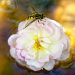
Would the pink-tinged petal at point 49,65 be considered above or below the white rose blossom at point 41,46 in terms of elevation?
below

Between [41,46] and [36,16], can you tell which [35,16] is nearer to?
[36,16]

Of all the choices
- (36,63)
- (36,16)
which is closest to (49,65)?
(36,63)

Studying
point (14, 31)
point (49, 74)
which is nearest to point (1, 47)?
point (14, 31)

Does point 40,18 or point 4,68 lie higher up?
point 40,18

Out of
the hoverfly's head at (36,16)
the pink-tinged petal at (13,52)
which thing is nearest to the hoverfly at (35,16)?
the hoverfly's head at (36,16)

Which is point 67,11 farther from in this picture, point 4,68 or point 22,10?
point 4,68

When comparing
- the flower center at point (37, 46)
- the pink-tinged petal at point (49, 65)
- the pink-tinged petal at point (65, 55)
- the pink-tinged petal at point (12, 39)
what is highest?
the pink-tinged petal at point (12, 39)

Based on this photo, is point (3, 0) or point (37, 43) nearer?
point (37, 43)

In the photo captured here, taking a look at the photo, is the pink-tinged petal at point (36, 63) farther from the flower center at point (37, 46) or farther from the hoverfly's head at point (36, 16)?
the hoverfly's head at point (36, 16)

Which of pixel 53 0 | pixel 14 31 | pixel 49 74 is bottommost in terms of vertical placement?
pixel 49 74
